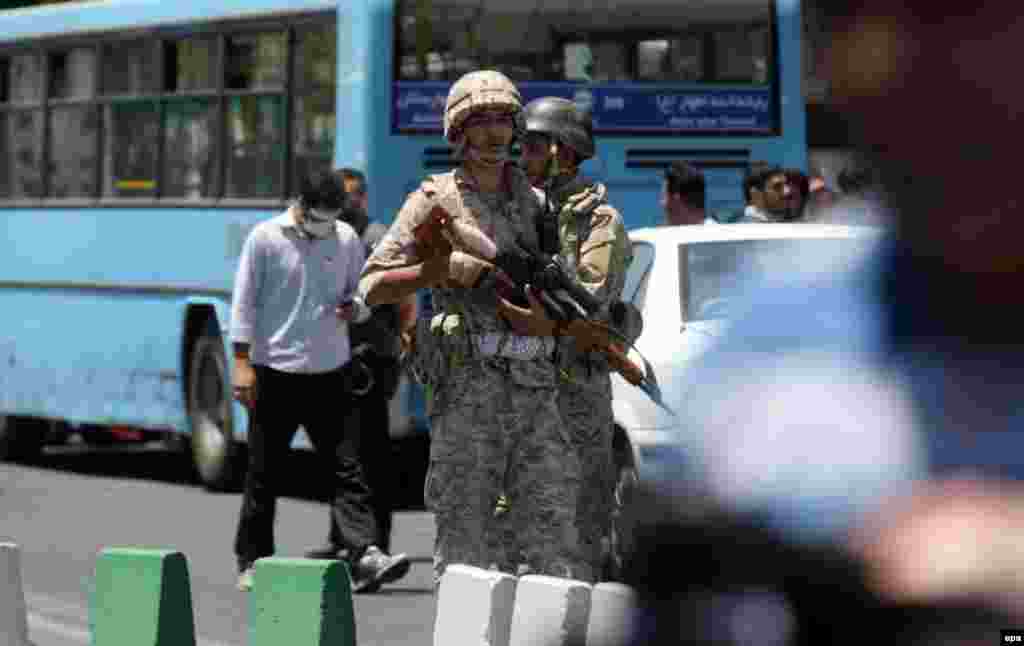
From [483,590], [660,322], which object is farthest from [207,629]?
[483,590]

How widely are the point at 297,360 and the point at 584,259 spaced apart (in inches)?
134

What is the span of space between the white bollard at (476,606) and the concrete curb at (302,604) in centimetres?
106

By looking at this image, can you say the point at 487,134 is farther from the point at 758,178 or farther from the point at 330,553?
the point at 758,178

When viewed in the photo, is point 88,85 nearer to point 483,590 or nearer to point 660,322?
point 660,322

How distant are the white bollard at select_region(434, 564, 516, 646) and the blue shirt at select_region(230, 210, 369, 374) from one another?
214 inches

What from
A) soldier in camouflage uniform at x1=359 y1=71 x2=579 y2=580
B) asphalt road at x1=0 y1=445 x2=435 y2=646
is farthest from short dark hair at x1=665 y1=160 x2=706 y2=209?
soldier in camouflage uniform at x1=359 y1=71 x2=579 y2=580

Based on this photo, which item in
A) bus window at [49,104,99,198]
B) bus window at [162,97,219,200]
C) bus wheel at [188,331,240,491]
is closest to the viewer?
bus wheel at [188,331,240,491]

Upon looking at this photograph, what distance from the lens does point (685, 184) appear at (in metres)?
12.9

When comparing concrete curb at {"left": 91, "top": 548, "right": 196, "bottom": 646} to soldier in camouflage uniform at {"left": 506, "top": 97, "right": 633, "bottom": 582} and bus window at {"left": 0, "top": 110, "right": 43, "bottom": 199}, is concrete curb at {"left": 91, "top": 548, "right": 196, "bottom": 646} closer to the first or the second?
soldier in camouflage uniform at {"left": 506, "top": 97, "right": 633, "bottom": 582}

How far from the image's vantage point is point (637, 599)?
2.84 m

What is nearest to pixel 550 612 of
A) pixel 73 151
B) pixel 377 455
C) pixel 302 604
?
pixel 302 604

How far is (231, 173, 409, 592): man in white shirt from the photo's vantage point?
11.0 meters

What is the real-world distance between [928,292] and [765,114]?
13531 mm

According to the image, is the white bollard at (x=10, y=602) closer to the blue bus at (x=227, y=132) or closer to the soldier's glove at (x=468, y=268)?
the soldier's glove at (x=468, y=268)
